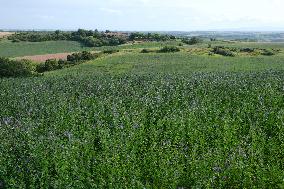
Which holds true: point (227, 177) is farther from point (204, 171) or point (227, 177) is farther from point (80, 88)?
point (80, 88)

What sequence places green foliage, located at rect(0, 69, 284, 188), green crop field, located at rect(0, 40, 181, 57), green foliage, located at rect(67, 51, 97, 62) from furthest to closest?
green crop field, located at rect(0, 40, 181, 57)
green foliage, located at rect(67, 51, 97, 62)
green foliage, located at rect(0, 69, 284, 188)

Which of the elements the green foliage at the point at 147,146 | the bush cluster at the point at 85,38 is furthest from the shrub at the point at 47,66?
the green foliage at the point at 147,146

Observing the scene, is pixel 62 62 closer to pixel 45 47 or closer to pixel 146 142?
pixel 45 47

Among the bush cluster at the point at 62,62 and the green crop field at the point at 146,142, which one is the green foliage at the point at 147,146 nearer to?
the green crop field at the point at 146,142

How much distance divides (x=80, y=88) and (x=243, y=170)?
23.4m

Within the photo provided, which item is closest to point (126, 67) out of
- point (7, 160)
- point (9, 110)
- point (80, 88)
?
point (80, 88)

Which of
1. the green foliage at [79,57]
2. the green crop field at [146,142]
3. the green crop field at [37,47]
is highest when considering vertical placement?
the green crop field at [146,142]

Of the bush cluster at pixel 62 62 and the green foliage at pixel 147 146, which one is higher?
the green foliage at pixel 147 146

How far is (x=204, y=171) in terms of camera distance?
14.0 m

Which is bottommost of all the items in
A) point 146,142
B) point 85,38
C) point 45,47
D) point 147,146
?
point 45,47

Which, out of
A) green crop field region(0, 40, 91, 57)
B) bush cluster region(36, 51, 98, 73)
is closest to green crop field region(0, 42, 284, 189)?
bush cluster region(36, 51, 98, 73)

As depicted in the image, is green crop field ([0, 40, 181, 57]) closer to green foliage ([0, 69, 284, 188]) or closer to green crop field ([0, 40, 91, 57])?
green crop field ([0, 40, 91, 57])

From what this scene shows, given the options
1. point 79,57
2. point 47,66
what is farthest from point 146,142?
point 79,57

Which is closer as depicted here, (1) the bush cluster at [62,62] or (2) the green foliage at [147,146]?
(2) the green foliage at [147,146]
